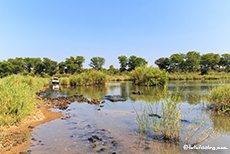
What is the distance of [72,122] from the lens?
7422 millimetres

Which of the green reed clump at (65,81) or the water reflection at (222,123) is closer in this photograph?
the water reflection at (222,123)

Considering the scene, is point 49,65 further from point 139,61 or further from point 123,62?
point 139,61

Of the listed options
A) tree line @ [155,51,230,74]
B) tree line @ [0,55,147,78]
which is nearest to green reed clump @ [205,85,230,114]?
tree line @ [0,55,147,78]

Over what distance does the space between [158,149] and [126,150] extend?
99 centimetres

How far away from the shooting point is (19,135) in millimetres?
5578

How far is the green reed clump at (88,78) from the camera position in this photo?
3098 centimetres

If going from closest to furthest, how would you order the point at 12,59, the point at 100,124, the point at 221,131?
the point at 221,131 → the point at 100,124 → the point at 12,59

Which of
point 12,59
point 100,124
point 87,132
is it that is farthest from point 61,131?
point 12,59

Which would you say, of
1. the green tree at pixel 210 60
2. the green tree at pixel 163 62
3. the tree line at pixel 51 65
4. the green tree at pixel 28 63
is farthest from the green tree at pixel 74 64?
the green tree at pixel 210 60

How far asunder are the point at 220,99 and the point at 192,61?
6864 cm

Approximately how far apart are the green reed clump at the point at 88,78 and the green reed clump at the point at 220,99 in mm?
25077

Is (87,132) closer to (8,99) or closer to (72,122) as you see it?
(72,122)

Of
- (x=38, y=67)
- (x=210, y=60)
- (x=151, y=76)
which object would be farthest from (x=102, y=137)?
(x=210, y=60)

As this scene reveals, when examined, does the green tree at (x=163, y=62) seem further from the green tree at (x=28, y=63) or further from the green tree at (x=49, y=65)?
the green tree at (x=28, y=63)
